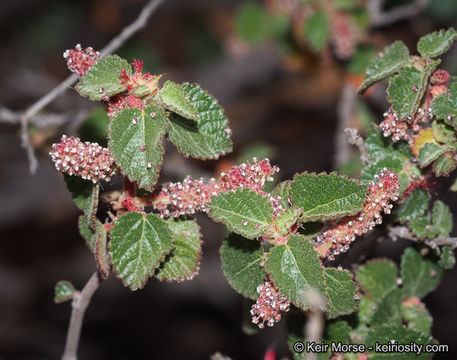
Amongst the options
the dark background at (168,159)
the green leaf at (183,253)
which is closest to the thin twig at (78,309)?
the green leaf at (183,253)

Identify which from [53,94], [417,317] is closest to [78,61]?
[53,94]

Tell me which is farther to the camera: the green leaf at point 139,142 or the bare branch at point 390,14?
the bare branch at point 390,14

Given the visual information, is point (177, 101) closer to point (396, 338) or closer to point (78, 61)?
point (78, 61)

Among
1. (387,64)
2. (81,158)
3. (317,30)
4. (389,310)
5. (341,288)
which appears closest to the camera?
(81,158)

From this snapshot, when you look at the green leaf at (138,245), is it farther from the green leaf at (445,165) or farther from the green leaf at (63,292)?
the green leaf at (445,165)

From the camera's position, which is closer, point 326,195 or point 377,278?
point 326,195

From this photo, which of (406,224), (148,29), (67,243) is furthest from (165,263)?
(148,29)

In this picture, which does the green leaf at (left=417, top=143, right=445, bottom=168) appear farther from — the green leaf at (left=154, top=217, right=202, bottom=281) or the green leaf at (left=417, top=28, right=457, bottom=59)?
the green leaf at (left=154, top=217, right=202, bottom=281)

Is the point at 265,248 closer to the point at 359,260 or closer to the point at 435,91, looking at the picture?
the point at 359,260

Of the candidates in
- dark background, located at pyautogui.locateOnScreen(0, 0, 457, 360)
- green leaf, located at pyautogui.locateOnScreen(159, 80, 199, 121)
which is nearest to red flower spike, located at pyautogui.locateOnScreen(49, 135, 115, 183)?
green leaf, located at pyautogui.locateOnScreen(159, 80, 199, 121)
